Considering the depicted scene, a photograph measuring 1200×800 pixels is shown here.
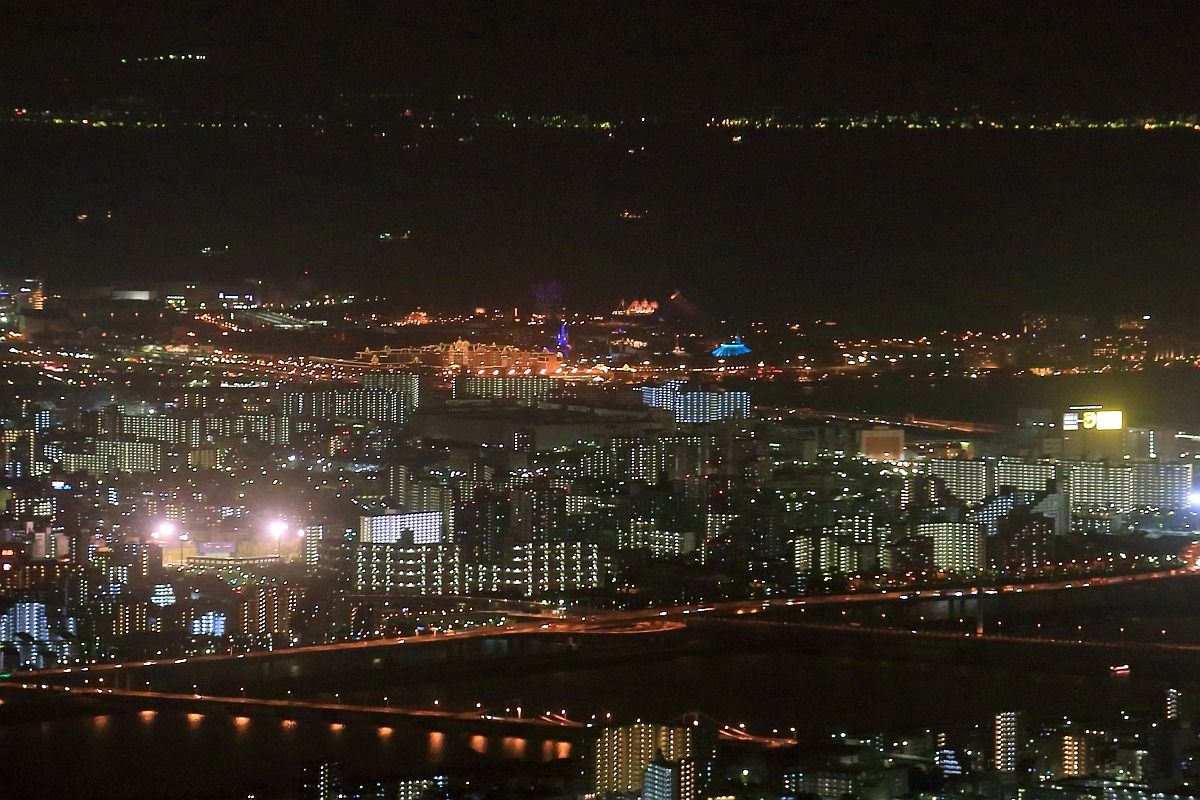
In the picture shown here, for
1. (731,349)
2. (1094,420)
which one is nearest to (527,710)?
(731,349)

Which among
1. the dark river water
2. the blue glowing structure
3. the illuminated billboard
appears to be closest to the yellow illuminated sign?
the illuminated billboard

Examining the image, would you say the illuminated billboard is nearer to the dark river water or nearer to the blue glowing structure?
the blue glowing structure

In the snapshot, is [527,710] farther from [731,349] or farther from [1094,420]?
[1094,420]

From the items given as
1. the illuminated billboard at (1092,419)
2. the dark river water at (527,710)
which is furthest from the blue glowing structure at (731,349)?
the dark river water at (527,710)

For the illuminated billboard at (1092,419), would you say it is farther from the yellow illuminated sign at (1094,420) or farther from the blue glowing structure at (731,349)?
the blue glowing structure at (731,349)

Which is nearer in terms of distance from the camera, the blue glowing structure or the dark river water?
the dark river water

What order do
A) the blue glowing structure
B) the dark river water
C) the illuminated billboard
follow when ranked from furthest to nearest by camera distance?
the illuminated billboard < the blue glowing structure < the dark river water

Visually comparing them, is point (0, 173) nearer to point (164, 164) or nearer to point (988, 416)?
point (164, 164)
